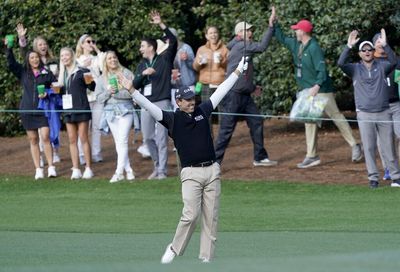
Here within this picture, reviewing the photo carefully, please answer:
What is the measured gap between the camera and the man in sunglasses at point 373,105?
17625 mm

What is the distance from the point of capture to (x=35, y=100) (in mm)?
19969

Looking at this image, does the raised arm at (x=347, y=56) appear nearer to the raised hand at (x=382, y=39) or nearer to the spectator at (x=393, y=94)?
the raised hand at (x=382, y=39)

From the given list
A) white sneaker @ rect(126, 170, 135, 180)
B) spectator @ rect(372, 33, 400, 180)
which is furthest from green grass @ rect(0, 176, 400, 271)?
spectator @ rect(372, 33, 400, 180)

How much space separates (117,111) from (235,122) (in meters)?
1.93

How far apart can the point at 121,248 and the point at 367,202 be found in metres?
4.83

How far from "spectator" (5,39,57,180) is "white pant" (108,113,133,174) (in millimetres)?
1142

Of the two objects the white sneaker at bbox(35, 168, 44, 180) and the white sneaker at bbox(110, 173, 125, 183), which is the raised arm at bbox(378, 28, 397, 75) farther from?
the white sneaker at bbox(35, 168, 44, 180)

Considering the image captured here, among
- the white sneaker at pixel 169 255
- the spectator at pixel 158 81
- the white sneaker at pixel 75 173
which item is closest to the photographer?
the white sneaker at pixel 169 255

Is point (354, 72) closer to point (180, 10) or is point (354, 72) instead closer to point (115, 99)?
point (115, 99)

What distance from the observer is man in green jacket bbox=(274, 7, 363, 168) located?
19.3 m

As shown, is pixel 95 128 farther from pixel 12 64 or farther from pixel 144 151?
pixel 12 64

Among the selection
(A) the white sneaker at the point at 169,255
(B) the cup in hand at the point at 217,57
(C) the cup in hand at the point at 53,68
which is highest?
(B) the cup in hand at the point at 217,57

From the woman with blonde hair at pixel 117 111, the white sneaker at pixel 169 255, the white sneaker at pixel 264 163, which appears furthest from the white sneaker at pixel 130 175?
the white sneaker at pixel 169 255

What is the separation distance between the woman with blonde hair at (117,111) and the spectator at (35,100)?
3.13 feet
